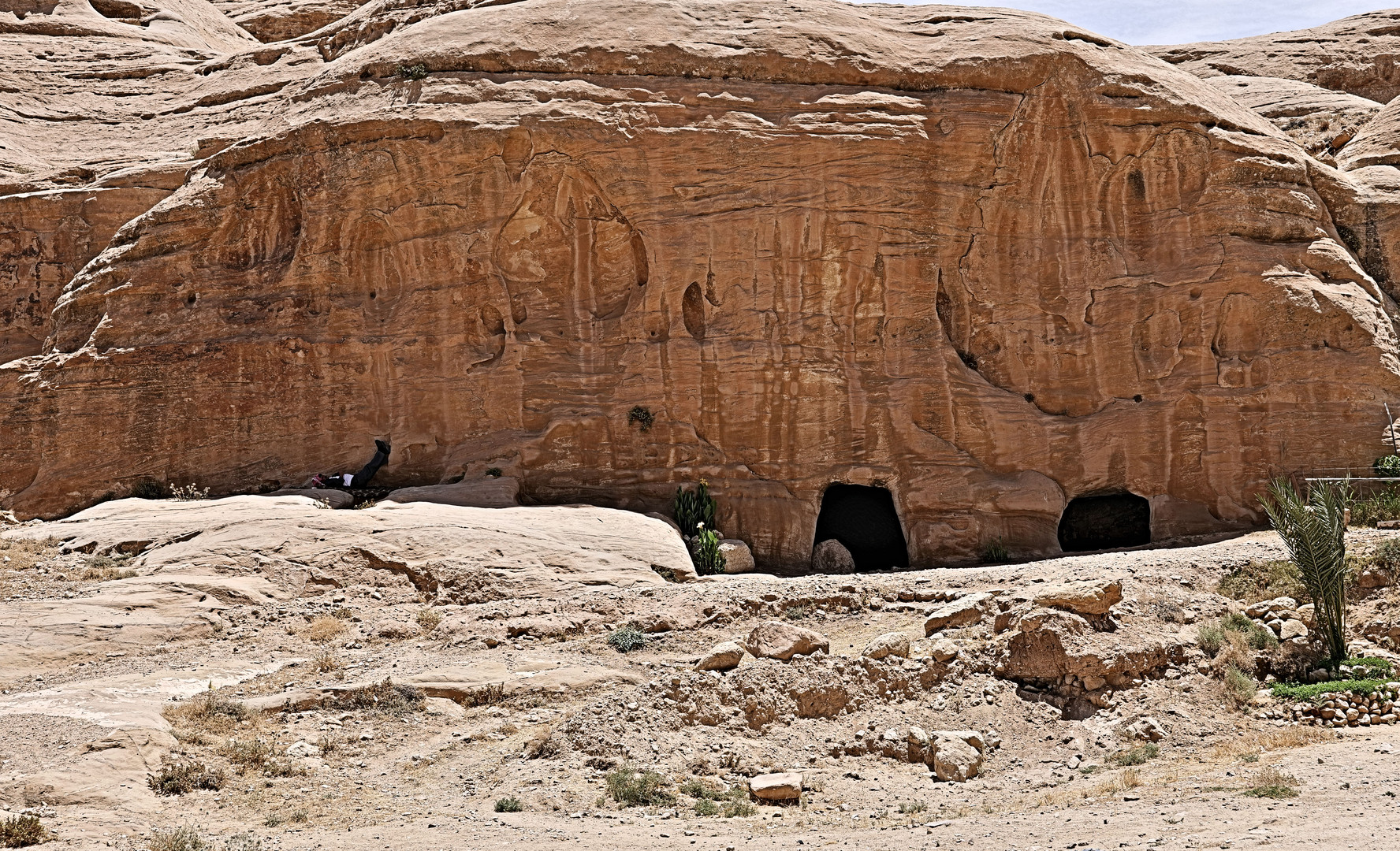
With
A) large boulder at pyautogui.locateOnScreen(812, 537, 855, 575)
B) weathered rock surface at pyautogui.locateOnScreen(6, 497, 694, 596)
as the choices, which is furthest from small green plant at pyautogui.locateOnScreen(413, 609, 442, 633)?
large boulder at pyautogui.locateOnScreen(812, 537, 855, 575)

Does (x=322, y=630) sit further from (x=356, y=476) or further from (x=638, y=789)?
(x=356, y=476)

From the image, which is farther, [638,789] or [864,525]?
[864,525]

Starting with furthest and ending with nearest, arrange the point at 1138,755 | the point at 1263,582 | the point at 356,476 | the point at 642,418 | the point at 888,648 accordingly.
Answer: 1. the point at 642,418
2. the point at 356,476
3. the point at 1263,582
4. the point at 888,648
5. the point at 1138,755

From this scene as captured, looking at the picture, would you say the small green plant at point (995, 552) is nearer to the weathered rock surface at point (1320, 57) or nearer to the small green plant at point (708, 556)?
the small green plant at point (708, 556)

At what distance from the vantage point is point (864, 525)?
81.6 feet

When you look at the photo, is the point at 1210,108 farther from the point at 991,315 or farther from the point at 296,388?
the point at 296,388

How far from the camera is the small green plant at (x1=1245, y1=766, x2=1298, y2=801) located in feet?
37.3

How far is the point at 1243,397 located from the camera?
24016 mm

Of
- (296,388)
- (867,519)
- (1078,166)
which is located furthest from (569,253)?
(1078,166)

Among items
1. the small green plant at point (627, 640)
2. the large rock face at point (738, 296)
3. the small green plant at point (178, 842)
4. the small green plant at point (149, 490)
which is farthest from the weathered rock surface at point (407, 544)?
the small green plant at point (178, 842)

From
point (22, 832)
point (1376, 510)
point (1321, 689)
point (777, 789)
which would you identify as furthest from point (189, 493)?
point (1376, 510)

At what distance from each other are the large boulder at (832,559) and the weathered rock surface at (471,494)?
5685 mm

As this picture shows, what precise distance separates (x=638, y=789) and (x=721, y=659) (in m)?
2.72

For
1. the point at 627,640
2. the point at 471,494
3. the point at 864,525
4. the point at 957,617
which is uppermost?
the point at 471,494
